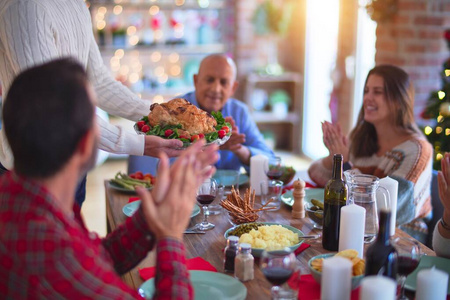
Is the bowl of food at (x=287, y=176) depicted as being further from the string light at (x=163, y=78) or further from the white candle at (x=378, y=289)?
the string light at (x=163, y=78)

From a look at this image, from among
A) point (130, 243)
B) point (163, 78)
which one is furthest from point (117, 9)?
point (130, 243)

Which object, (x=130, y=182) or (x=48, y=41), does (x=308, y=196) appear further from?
(x=48, y=41)

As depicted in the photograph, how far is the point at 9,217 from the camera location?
1103mm

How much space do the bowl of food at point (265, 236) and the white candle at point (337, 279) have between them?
0.32m

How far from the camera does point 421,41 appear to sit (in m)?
3.98

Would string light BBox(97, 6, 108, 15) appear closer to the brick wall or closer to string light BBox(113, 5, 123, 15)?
string light BBox(113, 5, 123, 15)

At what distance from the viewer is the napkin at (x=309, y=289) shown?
4.77 ft

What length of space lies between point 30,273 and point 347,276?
2.42 ft

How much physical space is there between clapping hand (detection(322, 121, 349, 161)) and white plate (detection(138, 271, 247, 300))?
125 centimetres

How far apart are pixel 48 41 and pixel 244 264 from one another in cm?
109

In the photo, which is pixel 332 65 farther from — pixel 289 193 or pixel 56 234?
pixel 56 234

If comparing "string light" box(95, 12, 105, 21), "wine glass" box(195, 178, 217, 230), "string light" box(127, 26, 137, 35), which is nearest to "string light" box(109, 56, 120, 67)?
"string light" box(127, 26, 137, 35)

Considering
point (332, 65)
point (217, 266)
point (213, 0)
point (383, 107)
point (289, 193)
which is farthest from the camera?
point (213, 0)

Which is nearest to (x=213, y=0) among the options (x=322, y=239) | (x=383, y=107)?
(x=383, y=107)
